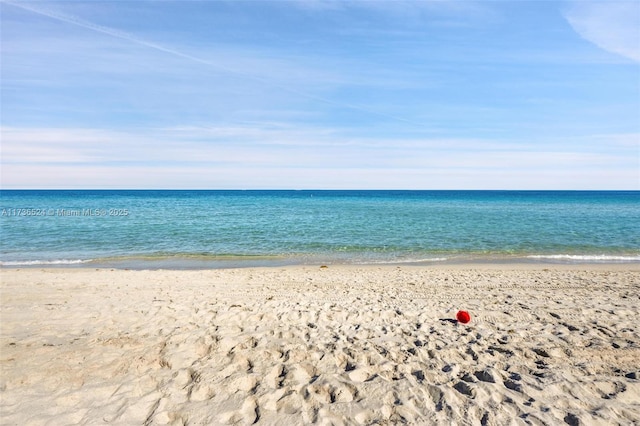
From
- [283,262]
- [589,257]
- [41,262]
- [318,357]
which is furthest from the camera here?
[589,257]

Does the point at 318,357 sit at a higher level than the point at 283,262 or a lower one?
higher

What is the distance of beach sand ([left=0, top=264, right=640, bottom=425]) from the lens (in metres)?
4.22

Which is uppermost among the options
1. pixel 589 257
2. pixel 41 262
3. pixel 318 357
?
pixel 318 357

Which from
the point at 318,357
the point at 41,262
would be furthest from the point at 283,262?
the point at 318,357

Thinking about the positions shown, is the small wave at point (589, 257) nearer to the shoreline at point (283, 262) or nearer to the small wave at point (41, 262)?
the shoreline at point (283, 262)

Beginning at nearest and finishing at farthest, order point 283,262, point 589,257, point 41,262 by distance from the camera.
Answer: point 41,262, point 283,262, point 589,257

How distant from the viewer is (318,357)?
5512mm

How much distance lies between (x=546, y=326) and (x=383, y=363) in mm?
3546

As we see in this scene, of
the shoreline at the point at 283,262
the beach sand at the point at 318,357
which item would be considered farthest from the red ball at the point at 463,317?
the shoreline at the point at 283,262

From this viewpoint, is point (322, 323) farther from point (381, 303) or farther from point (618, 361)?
point (618, 361)

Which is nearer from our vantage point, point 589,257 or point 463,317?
point 463,317

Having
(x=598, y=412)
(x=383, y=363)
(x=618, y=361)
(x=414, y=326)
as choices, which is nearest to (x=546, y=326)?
(x=618, y=361)

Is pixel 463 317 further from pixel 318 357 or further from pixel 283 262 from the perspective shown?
pixel 283 262

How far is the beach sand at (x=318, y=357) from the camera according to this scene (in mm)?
4223
